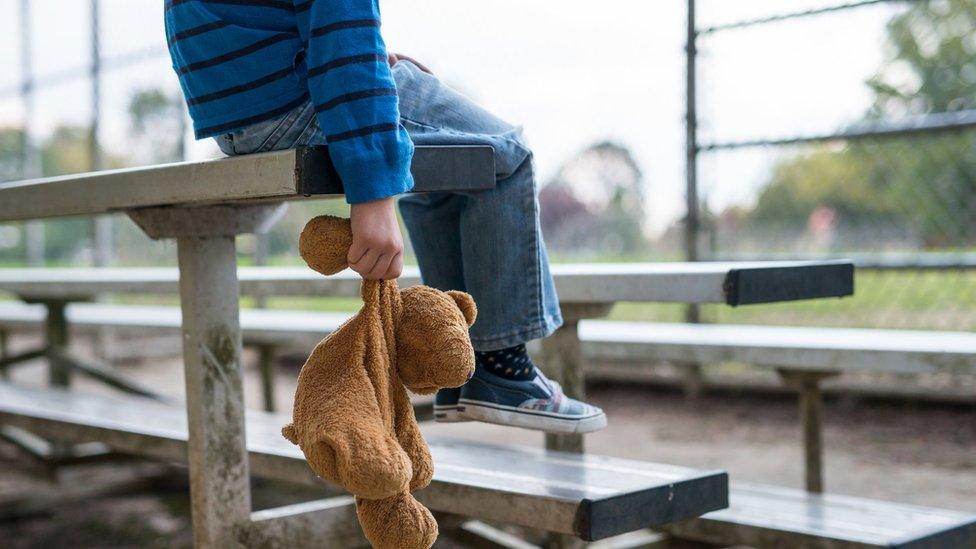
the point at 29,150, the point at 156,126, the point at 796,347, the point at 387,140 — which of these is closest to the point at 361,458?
the point at 387,140

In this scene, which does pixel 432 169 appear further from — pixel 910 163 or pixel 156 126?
pixel 156 126

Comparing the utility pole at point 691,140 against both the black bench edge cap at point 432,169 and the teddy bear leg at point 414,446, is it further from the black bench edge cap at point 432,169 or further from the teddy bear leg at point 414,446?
the teddy bear leg at point 414,446

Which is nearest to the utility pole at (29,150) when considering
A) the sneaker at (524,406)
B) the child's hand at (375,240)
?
A: the sneaker at (524,406)

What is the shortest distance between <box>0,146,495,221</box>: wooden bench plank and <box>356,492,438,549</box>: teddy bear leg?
38 centimetres

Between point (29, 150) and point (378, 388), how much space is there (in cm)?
682

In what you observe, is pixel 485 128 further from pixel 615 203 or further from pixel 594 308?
pixel 615 203

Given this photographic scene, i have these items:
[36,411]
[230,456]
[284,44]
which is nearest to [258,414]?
[36,411]

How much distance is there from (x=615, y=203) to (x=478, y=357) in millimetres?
3231

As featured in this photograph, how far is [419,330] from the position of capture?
1.28 metres

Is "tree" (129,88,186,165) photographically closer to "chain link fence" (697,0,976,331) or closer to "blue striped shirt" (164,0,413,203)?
"chain link fence" (697,0,976,331)

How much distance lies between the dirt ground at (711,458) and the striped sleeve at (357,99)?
2110 millimetres

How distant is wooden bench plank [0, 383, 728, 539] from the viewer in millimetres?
1589

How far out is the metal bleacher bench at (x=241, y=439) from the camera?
1470mm

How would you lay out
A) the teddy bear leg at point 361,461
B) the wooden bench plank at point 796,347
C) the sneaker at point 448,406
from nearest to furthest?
1. the teddy bear leg at point 361,461
2. the sneaker at point 448,406
3. the wooden bench plank at point 796,347
